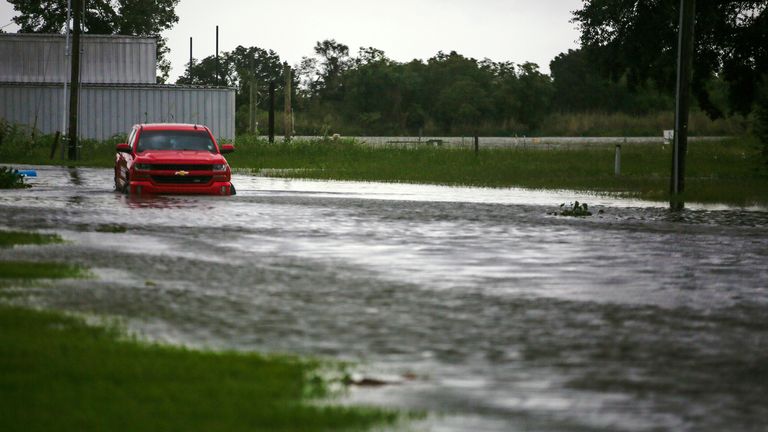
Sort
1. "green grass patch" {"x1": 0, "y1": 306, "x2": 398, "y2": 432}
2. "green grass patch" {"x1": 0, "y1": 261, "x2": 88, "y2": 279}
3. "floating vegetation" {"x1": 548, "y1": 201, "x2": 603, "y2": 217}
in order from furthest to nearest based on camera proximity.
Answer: "floating vegetation" {"x1": 548, "y1": 201, "x2": 603, "y2": 217}, "green grass patch" {"x1": 0, "y1": 261, "x2": 88, "y2": 279}, "green grass patch" {"x1": 0, "y1": 306, "x2": 398, "y2": 432}

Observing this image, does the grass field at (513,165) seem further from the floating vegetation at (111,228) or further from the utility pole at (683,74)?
the floating vegetation at (111,228)

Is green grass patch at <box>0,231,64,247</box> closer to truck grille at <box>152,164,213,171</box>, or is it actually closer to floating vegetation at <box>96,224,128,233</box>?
floating vegetation at <box>96,224,128,233</box>

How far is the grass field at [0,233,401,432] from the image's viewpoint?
7230 millimetres

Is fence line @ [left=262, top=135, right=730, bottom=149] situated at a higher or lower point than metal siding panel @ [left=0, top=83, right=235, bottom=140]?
lower

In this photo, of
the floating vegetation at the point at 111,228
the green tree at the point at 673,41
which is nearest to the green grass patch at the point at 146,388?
the floating vegetation at the point at 111,228

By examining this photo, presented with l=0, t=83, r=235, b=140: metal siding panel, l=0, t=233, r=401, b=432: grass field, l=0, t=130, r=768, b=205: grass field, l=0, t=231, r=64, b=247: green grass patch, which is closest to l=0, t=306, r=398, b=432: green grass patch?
l=0, t=233, r=401, b=432: grass field

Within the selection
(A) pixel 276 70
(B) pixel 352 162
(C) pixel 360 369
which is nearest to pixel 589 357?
(C) pixel 360 369

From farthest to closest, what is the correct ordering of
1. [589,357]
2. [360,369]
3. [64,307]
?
[64,307], [589,357], [360,369]

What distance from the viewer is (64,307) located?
1174cm

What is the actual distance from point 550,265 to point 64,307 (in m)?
6.51

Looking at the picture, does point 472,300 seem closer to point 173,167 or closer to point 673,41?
point 173,167

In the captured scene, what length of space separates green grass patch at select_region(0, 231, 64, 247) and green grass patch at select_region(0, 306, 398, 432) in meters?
8.10

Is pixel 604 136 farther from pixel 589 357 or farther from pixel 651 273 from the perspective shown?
pixel 589 357

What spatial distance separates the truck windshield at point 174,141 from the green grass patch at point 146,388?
21066 millimetres
